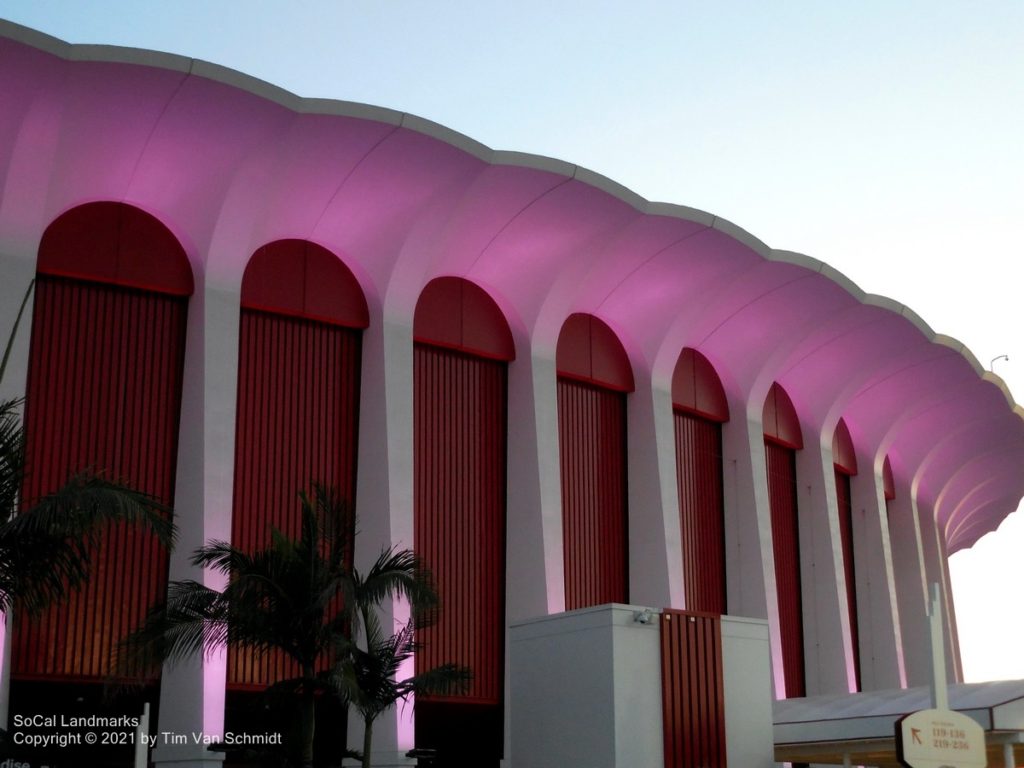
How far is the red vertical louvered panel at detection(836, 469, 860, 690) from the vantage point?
35000mm

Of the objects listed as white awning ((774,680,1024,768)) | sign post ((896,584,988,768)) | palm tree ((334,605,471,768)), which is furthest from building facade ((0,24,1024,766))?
sign post ((896,584,988,768))

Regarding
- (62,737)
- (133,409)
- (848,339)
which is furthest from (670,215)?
(62,737)

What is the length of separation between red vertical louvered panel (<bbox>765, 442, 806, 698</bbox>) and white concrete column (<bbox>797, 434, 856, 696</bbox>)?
16cm

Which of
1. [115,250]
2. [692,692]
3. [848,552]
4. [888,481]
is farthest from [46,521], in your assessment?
[888,481]

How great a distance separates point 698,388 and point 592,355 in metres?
3.62

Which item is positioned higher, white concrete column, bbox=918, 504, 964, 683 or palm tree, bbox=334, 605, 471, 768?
white concrete column, bbox=918, 504, 964, 683

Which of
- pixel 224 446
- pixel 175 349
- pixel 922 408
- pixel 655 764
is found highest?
pixel 922 408

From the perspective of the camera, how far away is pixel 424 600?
1655 centimetres

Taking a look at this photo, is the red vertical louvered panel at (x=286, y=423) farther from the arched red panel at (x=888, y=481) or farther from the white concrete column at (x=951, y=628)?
the white concrete column at (x=951, y=628)

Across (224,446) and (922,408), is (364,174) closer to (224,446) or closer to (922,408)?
(224,446)

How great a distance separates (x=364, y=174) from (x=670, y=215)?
6.28 metres

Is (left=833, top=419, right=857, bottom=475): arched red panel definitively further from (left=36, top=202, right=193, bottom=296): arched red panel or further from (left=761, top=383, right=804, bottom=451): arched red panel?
(left=36, top=202, right=193, bottom=296): arched red panel

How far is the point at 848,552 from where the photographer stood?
3553 centimetres

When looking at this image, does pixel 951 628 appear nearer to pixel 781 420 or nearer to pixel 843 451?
pixel 843 451
